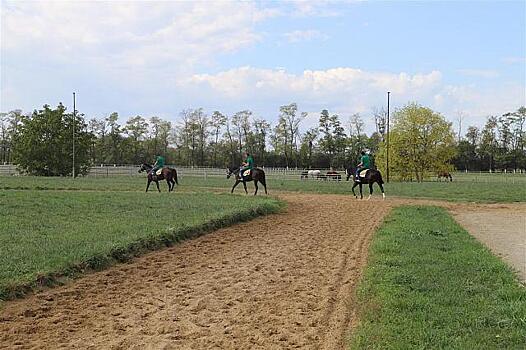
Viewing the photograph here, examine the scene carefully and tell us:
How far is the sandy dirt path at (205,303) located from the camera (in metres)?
6.12

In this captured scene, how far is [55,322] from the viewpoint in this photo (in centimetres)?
668

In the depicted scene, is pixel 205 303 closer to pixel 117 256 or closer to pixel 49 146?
pixel 117 256

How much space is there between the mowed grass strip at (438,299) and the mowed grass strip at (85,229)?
4569 millimetres

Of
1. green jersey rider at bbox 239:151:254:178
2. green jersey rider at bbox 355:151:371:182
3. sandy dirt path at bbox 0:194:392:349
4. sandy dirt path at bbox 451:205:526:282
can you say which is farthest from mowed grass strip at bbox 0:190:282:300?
sandy dirt path at bbox 451:205:526:282

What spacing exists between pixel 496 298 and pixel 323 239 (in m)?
6.53

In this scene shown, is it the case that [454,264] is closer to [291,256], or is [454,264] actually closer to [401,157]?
[291,256]

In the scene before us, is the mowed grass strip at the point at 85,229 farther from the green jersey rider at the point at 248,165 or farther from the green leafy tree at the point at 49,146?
the green leafy tree at the point at 49,146

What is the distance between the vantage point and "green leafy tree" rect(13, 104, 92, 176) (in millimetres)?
54438

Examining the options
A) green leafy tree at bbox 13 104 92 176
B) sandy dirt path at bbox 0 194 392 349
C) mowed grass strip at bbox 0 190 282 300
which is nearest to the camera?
sandy dirt path at bbox 0 194 392 349

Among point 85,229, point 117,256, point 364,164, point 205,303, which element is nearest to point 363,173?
point 364,164

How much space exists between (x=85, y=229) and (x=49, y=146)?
4571 centimetres

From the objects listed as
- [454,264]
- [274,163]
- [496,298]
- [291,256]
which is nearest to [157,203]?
[291,256]

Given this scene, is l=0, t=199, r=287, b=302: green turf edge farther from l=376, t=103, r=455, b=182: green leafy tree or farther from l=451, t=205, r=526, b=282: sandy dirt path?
l=376, t=103, r=455, b=182: green leafy tree

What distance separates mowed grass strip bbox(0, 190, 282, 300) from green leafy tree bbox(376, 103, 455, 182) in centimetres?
4502
